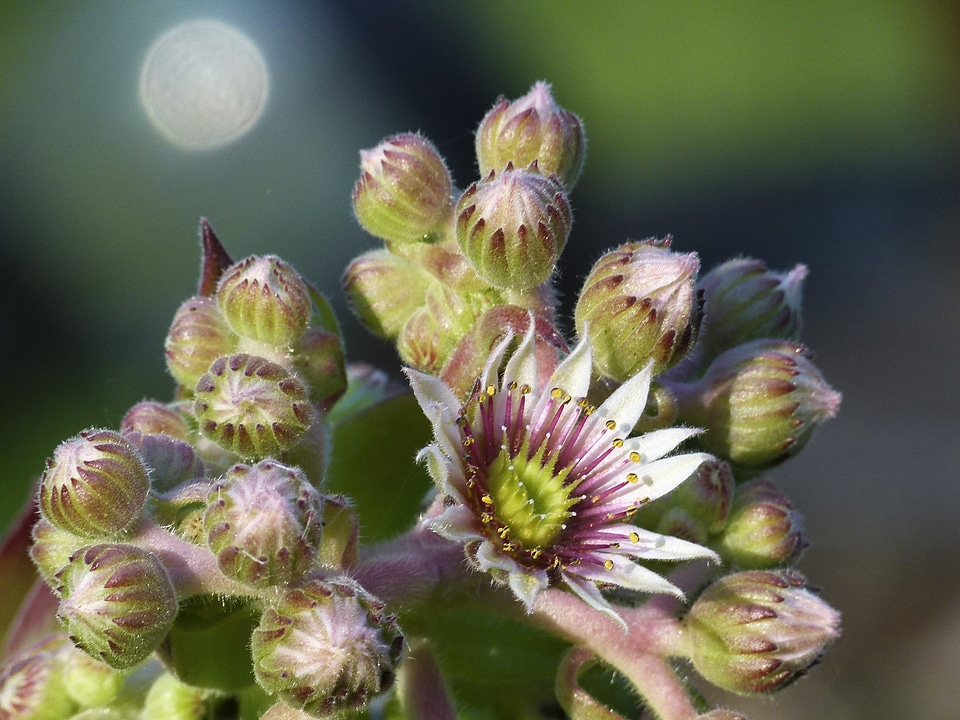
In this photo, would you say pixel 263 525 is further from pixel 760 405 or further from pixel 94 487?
pixel 760 405

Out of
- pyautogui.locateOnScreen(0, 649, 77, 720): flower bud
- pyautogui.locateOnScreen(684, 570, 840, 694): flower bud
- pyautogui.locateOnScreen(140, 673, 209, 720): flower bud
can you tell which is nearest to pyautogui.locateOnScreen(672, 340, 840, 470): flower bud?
pyautogui.locateOnScreen(684, 570, 840, 694): flower bud

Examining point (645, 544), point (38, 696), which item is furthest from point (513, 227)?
point (38, 696)

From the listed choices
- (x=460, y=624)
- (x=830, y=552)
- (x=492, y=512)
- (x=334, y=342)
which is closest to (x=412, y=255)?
(x=334, y=342)

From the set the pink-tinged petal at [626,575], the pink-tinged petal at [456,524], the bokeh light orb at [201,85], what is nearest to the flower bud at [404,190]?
the pink-tinged petal at [456,524]

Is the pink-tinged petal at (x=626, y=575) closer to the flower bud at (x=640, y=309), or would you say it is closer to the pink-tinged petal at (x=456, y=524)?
the pink-tinged petal at (x=456, y=524)

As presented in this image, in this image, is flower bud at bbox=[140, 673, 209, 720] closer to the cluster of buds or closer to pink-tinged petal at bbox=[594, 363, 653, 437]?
the cluster of buds

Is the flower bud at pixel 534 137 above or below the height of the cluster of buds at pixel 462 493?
above
